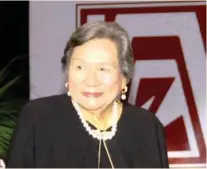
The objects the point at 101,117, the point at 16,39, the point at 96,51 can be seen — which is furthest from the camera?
the point at 16,39

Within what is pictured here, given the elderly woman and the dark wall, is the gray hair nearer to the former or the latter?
the elderly woman

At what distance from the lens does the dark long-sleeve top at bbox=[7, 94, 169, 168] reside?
66.0 inches

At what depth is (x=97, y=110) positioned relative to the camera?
70.5 inches

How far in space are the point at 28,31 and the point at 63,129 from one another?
2025mm

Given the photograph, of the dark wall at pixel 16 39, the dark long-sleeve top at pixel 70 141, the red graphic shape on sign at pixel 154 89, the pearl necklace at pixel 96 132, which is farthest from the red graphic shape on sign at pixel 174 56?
the pearl necklace at pixel 96 132

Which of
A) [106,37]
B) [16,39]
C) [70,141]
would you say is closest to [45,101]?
[70,141]

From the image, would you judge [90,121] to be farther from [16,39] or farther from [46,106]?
[16,39]

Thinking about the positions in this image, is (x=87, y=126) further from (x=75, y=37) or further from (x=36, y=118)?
(x=75, y=37)

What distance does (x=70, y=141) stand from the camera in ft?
5.69

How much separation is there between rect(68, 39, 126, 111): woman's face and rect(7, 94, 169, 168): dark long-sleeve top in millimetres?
83

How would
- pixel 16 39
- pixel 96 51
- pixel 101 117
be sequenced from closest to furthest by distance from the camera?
pixel 96 51, pixel 101 117, pixel 16 39

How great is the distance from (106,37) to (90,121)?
28 cm

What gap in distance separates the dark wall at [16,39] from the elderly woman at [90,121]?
1.87 m

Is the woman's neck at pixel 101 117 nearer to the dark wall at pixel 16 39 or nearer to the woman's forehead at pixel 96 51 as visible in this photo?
the woman's forehead at pixel 96 51
